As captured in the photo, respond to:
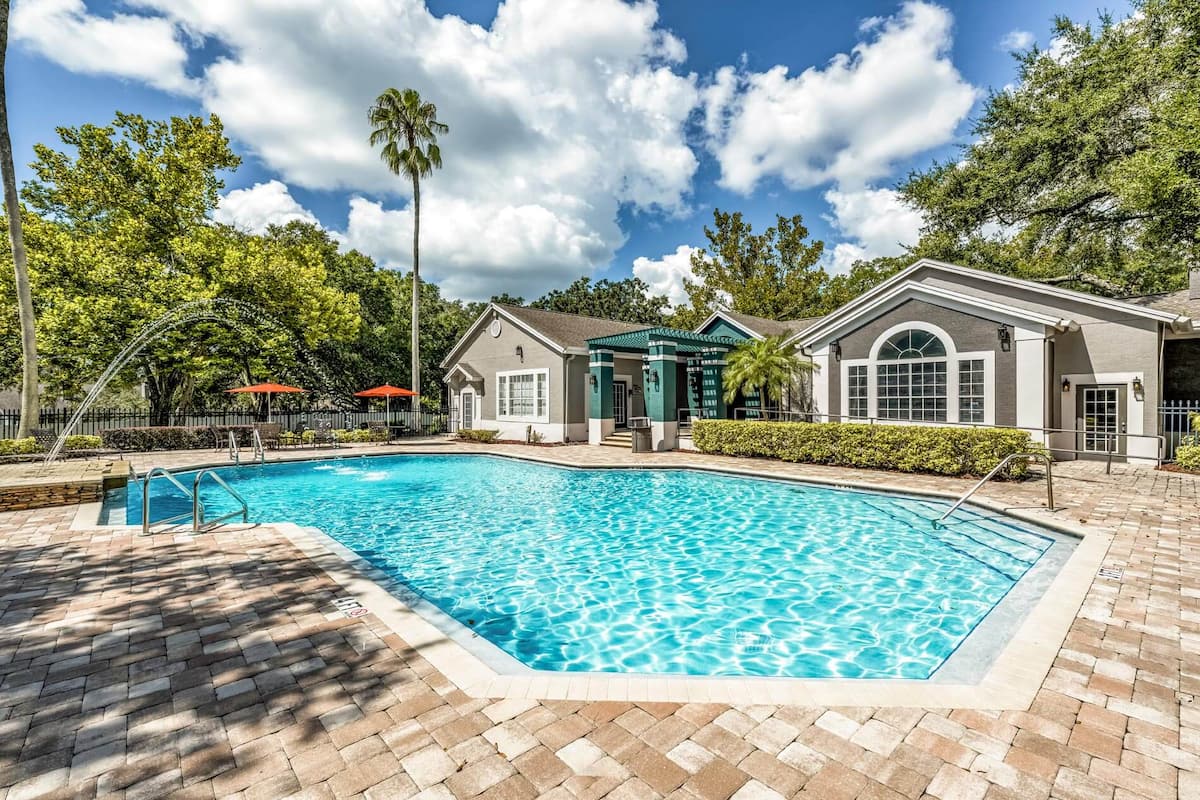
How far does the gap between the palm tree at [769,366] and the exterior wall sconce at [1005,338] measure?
5.23m

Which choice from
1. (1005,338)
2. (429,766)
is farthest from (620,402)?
(429,766)

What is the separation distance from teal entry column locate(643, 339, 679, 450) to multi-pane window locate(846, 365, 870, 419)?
5.75 meters

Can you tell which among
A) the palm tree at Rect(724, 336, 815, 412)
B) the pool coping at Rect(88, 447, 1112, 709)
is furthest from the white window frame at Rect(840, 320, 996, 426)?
the pool coping at Rect(88, 447, 1112, 709)

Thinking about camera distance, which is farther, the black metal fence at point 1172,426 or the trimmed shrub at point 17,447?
the trimmed shrub at point 17,447

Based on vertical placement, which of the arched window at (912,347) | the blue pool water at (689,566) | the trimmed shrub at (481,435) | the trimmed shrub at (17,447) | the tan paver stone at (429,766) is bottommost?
the blue pool water at (689,566)

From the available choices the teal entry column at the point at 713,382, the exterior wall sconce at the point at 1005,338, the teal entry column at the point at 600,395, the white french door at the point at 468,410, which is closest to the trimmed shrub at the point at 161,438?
the white french door at the point at 468,410

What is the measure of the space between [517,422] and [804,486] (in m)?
13.5

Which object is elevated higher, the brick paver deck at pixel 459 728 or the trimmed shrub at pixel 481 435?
the trimmed shrub at pixel 481 435

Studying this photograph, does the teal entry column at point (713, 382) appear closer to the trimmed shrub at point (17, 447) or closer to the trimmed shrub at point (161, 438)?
the trimmed shrub at point (161, 438)

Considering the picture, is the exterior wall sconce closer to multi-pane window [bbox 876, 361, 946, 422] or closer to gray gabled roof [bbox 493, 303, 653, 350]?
multi-pane window [bbox 876, 361, 946, 422]

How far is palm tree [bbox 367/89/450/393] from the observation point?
2297 centimetres

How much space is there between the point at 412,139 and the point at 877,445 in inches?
900

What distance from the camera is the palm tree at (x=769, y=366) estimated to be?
1752 cm

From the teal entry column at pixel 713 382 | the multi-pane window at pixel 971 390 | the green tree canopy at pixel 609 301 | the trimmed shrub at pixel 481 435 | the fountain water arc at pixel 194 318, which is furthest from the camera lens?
the green tree canopy at pixel 609 301
